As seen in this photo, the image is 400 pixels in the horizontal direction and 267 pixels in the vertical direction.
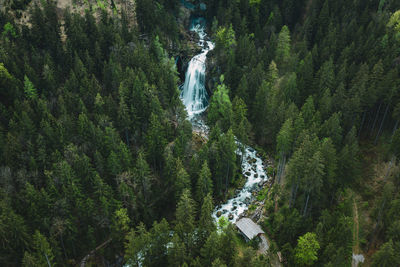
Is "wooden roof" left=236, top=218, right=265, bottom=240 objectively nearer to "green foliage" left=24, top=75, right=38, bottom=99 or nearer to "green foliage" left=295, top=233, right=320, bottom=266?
"green foliage" left=295, top=233, right=320, bottom=266

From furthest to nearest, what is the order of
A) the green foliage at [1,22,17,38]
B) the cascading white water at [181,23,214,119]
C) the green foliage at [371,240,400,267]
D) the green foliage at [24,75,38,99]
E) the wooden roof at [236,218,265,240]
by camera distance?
the cascading white water at [181,23,214,119] < the green foliage at [1,22,17,38] < the green foliage at [24,75,38,99] < the wooden roof at [236,218,265,240] < the green foliage at [371,240,400,267]

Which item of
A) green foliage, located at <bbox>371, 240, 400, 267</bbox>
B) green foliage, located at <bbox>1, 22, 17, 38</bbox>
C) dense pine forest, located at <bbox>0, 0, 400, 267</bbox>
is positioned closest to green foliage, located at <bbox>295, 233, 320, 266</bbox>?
dense pine forest, located at <bbox>0, 0, 400, 267</bbox>

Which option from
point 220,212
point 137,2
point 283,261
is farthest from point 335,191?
point 137,2

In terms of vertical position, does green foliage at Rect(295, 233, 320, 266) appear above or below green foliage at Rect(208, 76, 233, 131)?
below

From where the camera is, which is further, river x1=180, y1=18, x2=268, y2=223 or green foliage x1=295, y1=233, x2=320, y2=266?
river x1=180, y1=18, x2=268, y2=223

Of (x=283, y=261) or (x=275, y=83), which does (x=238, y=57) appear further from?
(x=283, y=261)

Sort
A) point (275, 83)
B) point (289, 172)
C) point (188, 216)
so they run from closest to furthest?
point (188, 216)
point (289, 172)
point (275, 83)

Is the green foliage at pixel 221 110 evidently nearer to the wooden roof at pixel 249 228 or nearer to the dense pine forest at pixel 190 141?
the dense pine forest at pixel 190 141
